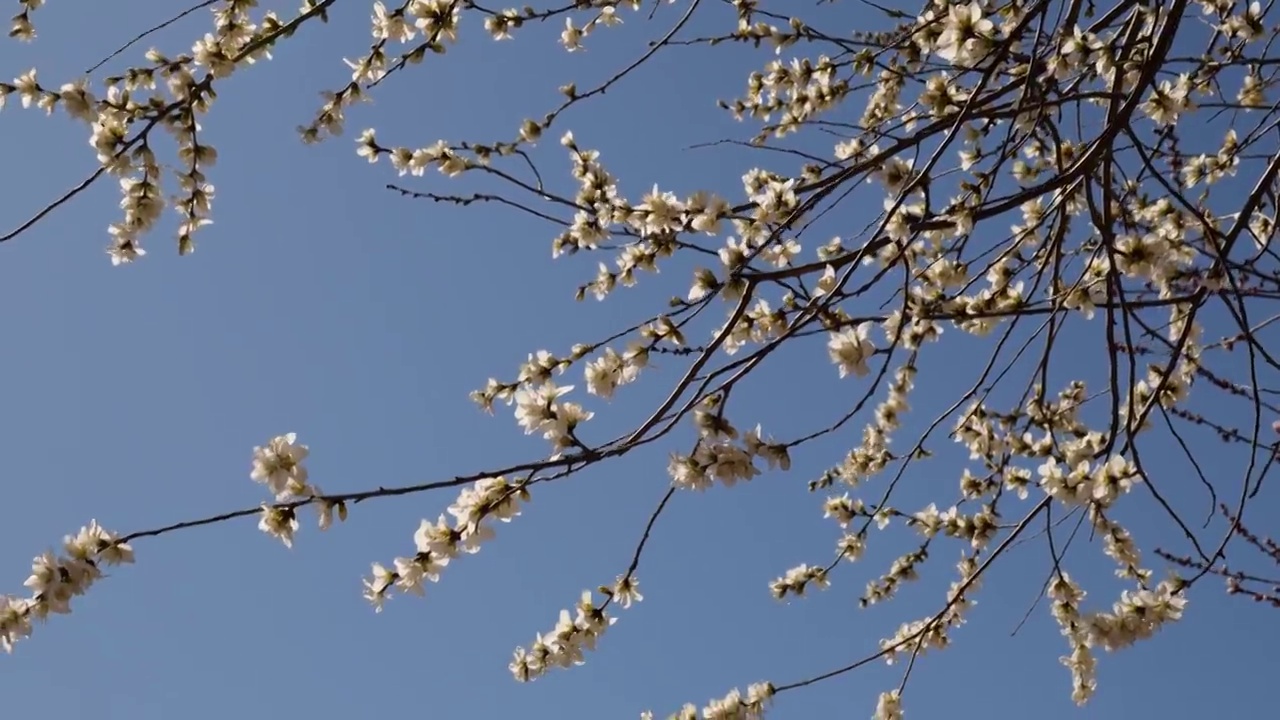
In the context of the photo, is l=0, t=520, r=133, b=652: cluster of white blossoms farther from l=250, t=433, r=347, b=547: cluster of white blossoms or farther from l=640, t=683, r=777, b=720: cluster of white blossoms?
l=640, t=683, r=777, b=720: cluster of white blossoms

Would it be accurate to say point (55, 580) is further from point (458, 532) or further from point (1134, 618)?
point (1134, 618)

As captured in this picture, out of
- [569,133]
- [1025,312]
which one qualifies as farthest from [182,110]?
[1025,312]

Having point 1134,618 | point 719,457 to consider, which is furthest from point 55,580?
point 1134,618

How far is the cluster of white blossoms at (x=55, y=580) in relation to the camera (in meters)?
2.09

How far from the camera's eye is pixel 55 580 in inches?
82.7

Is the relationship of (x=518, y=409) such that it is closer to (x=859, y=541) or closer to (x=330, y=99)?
(x=330, y=99)

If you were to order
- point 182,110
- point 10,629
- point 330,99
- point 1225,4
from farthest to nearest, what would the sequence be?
point 1225,4 → point 330,99 → point 182,110 → point 10,629

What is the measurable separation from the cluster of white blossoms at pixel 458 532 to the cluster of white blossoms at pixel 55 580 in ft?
1.98

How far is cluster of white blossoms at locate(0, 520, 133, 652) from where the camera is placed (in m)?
2.09

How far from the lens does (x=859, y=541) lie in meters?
3.71

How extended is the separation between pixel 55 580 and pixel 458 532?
0.89m

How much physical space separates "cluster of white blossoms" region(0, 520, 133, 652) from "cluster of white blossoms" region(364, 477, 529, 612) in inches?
23.7

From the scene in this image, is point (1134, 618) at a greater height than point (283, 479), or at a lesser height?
lesser

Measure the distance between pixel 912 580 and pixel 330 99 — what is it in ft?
9.52
